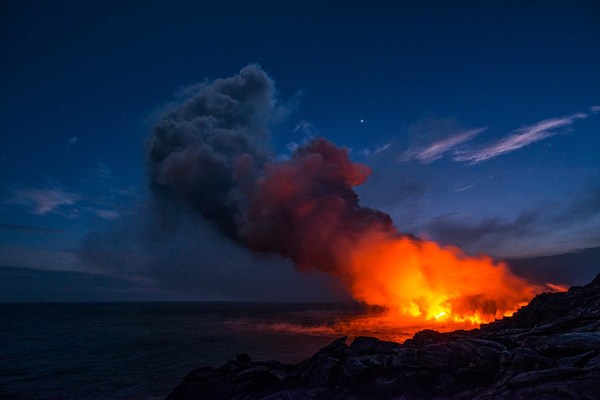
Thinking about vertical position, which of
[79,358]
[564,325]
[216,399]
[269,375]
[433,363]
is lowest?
[79,358]

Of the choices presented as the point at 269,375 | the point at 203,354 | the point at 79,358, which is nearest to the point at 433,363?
the point at 269,375

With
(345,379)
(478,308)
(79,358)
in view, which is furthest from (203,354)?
(478,308)

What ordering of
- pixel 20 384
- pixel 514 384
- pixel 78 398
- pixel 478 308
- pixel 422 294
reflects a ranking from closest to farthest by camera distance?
pixel 514 384
pixel 78 398
pixel 20 384
pixel 478 308
pixel 422 294

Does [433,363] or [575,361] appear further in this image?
[433,363]

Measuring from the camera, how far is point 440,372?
15852 mm

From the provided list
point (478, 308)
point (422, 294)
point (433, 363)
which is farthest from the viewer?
point (422, 294)

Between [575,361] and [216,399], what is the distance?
17550 mm

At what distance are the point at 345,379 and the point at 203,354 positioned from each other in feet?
109

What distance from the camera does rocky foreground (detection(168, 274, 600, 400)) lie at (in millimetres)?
12727

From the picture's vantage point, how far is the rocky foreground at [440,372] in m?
12.7

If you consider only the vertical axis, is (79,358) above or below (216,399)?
below

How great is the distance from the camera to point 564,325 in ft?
65.3

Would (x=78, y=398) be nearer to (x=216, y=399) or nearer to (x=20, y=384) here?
(x=20, y=384)

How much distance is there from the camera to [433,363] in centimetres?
1614
